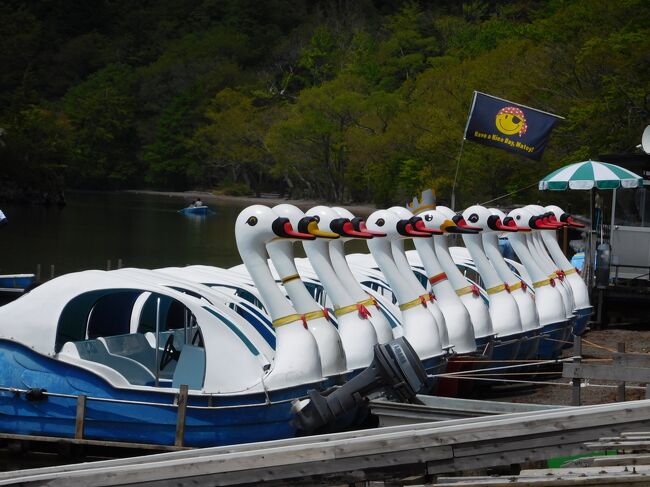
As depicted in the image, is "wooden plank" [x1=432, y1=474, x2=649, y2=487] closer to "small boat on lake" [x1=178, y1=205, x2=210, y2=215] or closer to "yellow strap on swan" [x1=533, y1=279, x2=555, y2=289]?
"yellow strap on swan" [x1=533, y1=279, x2=555, y2=289]

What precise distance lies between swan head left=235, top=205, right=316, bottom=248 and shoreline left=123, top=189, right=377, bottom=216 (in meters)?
68.9

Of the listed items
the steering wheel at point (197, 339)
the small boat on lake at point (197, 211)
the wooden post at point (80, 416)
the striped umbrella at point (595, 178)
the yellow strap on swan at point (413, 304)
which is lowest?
the wooden post at point (80, 416)

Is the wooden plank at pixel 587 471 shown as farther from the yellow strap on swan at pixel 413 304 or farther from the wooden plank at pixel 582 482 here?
the yellow strap on swan at pixel 413 304

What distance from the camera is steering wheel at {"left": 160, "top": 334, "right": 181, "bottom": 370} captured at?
15797mm

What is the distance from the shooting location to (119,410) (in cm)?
1365

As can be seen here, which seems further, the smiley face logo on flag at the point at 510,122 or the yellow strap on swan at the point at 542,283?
the smiley face logo on flag at the point at 510,122

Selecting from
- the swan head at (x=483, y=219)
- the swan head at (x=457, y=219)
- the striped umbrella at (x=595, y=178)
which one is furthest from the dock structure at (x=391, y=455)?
→ the striped umbrella at (x=595, y=178)

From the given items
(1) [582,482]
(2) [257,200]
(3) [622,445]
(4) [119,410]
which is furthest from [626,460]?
(2) [257,200]

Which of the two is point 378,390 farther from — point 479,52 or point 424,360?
point 479,52

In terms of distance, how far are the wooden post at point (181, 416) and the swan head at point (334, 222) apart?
323 centimetres

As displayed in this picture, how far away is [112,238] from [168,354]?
152ft

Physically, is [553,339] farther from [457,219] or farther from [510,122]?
[510,122]

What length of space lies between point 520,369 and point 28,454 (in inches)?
324

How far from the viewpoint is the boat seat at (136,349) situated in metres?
15.8
